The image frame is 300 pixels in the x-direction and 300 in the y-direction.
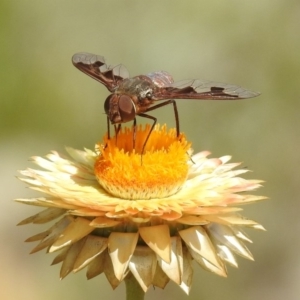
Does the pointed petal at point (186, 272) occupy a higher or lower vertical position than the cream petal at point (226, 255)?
lower

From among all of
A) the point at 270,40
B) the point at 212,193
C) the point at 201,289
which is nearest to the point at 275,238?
the point at 201,289

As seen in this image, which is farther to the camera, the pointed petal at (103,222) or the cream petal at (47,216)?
the cream petal at (47,216)

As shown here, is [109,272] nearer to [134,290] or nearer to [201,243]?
[134,290]

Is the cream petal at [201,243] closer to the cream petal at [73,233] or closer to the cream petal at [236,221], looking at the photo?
the cream petal at [236,221]

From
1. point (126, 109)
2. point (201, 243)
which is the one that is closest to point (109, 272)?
point (201, 243)

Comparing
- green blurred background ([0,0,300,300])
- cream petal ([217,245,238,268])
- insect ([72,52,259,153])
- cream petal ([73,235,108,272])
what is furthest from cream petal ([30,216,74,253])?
green blurred background ([0,0,300,300])

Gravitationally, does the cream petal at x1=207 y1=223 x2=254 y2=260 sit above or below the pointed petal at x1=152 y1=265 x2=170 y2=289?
above

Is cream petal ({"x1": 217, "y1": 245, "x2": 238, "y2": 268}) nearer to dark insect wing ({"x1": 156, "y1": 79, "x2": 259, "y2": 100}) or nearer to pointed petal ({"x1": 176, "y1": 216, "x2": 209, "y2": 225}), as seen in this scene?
pointed petal ({"x1": 176, "y1": 216, "x2": 209, "y2": 225})

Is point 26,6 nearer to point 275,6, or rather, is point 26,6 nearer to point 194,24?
point 194,24

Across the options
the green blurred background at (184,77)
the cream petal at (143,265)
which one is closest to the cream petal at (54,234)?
the cream petal at (143,265)
